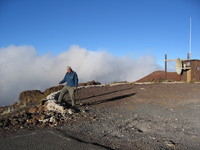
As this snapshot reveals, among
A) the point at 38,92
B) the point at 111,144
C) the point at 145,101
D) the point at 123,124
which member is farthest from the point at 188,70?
the point at 111,144

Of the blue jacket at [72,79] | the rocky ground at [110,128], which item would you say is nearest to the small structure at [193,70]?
the rocky ground at [110,128]

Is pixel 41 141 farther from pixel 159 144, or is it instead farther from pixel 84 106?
pixel 84 106

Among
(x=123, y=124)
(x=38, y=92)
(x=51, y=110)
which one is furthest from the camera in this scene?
(x=38, y=92)

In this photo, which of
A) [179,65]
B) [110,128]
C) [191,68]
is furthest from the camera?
[179,65]

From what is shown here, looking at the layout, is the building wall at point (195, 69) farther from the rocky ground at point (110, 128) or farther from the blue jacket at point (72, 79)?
the blue jacket at point (72, 79)

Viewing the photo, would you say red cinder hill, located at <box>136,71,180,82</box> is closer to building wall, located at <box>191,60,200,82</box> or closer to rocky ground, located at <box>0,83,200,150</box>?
building wall, located at <box>191,60,200,82</box>

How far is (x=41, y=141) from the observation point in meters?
5.29

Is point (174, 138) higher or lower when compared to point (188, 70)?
lower

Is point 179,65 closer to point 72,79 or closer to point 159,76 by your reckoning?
point 159,76

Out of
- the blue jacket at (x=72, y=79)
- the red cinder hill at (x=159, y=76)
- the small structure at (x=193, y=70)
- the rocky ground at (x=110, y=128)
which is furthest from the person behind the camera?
the red cinder hill at (x=159, y=76)

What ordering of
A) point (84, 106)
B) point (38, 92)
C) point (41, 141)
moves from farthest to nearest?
point (38, 92)
point (84, 106)
point (41, 141)

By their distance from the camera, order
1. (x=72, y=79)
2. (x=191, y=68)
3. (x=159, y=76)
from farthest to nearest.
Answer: (x=159, y=76)
(x=191, y=68)
(x=72, y=79)

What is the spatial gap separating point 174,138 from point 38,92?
1393 centimetres

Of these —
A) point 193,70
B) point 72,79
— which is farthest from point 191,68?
point 72,79
